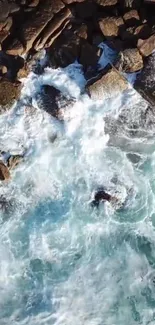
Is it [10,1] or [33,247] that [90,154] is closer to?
[33,247]

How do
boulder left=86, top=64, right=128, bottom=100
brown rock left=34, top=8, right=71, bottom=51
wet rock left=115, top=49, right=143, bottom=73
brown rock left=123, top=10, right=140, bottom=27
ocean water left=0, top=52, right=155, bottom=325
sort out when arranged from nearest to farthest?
ocean water left=0, top=52, right=155, bottom=325 < boulder left=86, top=64, right=128, bottom=100 < wet rock left=115, top=49, right=143, bottom=73 < brown rock left=34, top=8, right=71, bottom=51 < brown rock left=123, top=10, right=140, bottom=27

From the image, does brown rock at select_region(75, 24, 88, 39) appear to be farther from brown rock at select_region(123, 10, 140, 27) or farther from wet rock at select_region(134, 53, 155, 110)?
wet rock at select_region(134, 53, 155, 110)

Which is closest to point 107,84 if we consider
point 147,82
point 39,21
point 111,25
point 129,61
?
point 129,61

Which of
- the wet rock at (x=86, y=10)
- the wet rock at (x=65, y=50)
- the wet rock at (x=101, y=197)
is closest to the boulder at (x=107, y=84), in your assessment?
the wet rock at (x=65, y=50)

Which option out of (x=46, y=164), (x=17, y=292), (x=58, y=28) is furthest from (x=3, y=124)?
(x=17, y=292)

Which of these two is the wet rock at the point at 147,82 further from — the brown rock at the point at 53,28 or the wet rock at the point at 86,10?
the brown rock at the point at 53,28

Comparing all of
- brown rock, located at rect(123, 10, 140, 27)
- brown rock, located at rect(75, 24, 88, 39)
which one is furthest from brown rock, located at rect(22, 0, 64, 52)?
brown rock, located at rect(123, 10, 140, 27)
